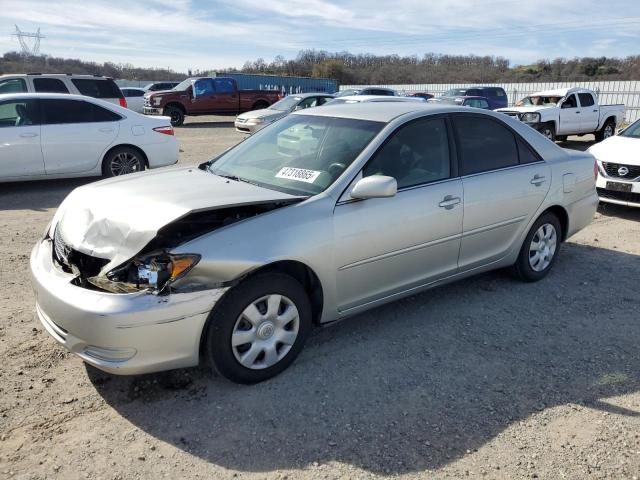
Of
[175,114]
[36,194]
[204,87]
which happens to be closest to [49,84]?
[36,194]

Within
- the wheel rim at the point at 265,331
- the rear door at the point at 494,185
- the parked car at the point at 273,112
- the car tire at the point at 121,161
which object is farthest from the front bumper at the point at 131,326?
the parked car at the point at 273,112

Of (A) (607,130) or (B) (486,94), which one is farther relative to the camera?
(B) (486,94)

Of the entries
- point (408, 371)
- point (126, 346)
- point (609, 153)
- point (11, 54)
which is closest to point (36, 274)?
point (126, 346)

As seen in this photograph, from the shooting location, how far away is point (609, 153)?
8078 millimetres

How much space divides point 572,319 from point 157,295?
10.9ft

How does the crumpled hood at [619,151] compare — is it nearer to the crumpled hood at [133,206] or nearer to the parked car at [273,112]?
the crumpled hood at [133,206]

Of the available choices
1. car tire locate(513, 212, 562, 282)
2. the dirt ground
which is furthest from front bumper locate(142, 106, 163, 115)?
car tire locate(513, 212, 562, 282)

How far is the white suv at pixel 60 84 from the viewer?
497 inches

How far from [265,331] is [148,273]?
31.0 inches

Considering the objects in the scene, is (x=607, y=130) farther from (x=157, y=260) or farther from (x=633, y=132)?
(x=157, y=260)

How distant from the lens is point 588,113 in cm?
1688

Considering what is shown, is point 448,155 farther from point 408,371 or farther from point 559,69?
point 559,69

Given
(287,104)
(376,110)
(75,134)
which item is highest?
(376,110)

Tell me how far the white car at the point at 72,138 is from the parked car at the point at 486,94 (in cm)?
1617
